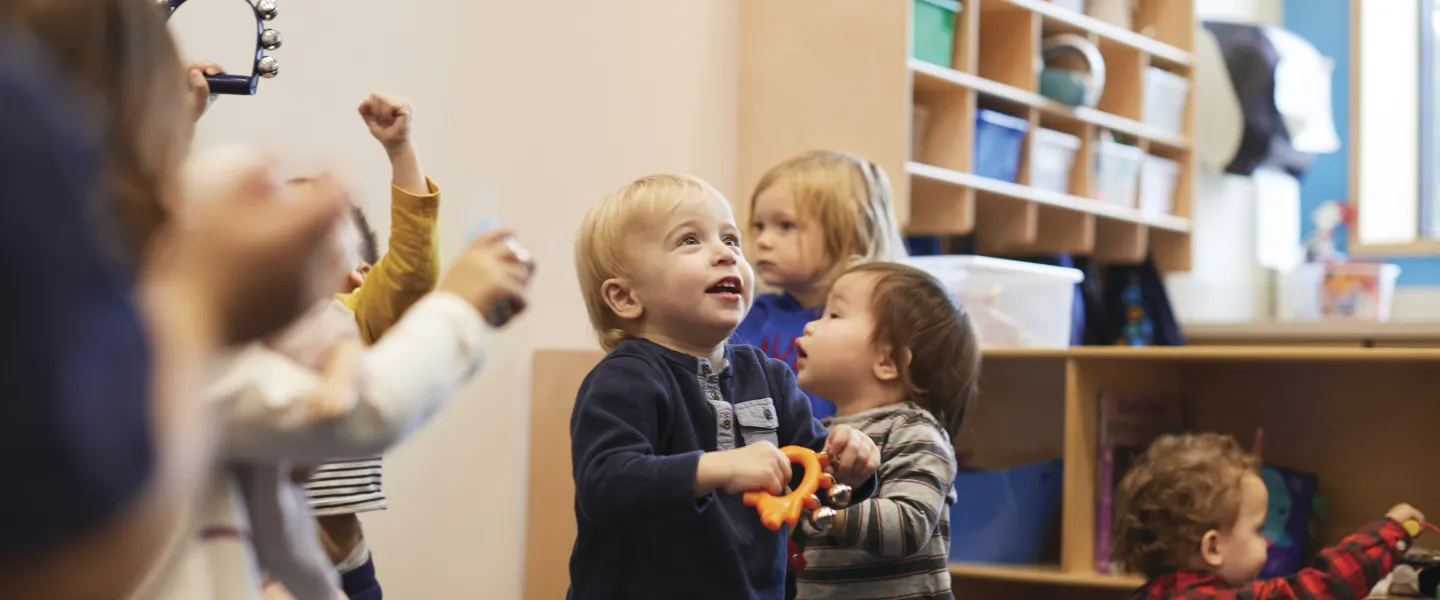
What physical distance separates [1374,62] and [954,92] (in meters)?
2.13

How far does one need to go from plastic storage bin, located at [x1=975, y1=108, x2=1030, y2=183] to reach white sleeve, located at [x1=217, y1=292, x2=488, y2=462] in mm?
2382

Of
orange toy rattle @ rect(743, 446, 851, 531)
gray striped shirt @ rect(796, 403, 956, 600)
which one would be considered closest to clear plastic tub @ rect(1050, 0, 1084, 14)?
gray striped shirt @ rect(796, 403, 956, 600)

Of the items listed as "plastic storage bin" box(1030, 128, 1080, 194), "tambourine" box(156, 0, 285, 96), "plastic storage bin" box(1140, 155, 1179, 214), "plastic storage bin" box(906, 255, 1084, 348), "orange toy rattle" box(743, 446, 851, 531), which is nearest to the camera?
"orange toy rattle" box(743, 446, 851, 531)

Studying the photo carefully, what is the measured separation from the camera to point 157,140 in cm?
57

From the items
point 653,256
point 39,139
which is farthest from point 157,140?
point 653,256

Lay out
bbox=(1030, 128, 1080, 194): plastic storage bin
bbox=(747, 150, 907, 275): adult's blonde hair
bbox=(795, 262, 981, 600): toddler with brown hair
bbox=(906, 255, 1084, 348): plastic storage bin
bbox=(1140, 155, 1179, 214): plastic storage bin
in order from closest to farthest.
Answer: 1. bbox=(795, 262, 981, 600): toddler with brown hair
2. bbox=(747, 150, 907, 275): adult's blonde hair
3. bbox=(906, 255, 1084, 348): plastic storage bin
4. bbox=(1030, 128, 1080, 194): plastic storage bin
5. bbox=(1140, 155, 1179, 214): plastic storage bin

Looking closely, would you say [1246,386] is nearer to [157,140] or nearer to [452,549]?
[452,549]

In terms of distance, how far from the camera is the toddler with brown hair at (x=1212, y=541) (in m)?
1.95

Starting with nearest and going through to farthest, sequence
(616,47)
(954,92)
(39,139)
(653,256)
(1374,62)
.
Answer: (39,139) → (653,256) → (616,47) → (954,92) → (1374,62)

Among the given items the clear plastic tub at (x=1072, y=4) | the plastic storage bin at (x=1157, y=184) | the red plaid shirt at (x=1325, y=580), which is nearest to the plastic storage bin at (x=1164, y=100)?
the plastic storage bin at (x=1157, y=184)

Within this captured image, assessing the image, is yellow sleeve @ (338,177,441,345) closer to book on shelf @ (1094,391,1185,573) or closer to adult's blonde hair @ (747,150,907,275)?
adult's blonde hair @ (747,150,907,275)

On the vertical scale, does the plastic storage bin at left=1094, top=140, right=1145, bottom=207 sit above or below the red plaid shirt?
above

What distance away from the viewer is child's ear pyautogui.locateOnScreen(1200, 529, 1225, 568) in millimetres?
1954

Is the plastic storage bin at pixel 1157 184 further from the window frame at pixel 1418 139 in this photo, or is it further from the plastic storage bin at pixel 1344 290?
the window frame at pixel 1418 139
